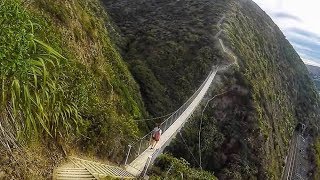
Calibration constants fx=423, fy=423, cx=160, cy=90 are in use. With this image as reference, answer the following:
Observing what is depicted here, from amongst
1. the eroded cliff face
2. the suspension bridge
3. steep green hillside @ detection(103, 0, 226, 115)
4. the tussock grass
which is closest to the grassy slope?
the eroded cliff face

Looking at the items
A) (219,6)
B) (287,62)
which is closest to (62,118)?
(219,6)

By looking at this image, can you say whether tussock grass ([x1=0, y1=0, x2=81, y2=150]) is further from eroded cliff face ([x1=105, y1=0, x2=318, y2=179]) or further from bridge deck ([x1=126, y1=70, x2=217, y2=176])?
eroded cliff face ([x1=105, y1=0, x2=318, y2=179])

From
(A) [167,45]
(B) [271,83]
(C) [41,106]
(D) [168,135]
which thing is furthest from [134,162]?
(B) [271,83]

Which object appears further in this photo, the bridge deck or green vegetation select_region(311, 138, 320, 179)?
green vegetation select_region(311, 138, 320, 179)

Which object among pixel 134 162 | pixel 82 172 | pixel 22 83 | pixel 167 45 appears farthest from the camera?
pixel 167 45

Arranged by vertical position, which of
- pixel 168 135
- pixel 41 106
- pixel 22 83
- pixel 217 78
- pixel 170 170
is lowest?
pixel 217 78

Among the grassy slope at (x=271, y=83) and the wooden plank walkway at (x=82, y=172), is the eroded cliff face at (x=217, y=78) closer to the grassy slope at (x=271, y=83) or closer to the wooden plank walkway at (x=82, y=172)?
the grassy slope at (x=271, y=83)

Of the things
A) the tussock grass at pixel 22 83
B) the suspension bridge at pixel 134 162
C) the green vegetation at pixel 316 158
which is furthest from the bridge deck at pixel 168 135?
the green vegetation at pixel 316 158

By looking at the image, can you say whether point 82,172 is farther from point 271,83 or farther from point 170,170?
point 271,83
